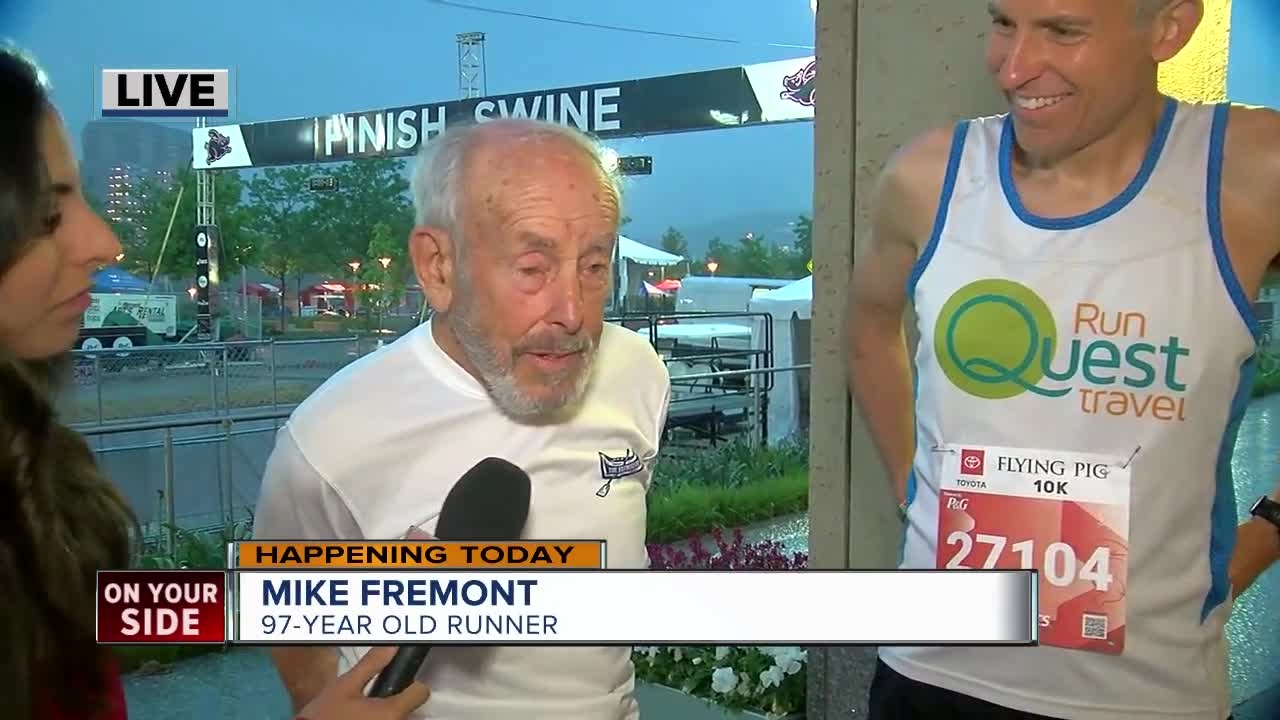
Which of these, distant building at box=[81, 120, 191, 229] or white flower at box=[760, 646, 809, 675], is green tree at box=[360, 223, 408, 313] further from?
white flower at box=[760, 646, 809, 675]

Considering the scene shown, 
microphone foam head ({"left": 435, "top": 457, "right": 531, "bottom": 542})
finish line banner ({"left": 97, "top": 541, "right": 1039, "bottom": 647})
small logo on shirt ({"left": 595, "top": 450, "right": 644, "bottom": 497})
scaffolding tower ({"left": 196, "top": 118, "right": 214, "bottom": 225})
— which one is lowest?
finish line banner ({"left": 97, "top": 541, "right": 1039, "bottom": 647})

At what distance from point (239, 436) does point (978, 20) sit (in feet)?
3.92

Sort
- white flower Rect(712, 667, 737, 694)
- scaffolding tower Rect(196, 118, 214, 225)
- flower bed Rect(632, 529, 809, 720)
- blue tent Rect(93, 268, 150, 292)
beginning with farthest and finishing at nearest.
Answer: white flower Rect(712, 667, 737, 694)
flower bed Rect(632, 529, 809, 720)
scaffolding tower Rect(196, 118, 214, 225)
blue tent Rect(93, 268, 150, 292)

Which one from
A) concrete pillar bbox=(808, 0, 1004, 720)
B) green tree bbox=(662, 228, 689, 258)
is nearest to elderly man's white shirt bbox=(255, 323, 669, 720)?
green tree bbox=(662, 228, 689, 258)

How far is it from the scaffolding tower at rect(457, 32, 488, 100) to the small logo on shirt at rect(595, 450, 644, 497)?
0.52 m

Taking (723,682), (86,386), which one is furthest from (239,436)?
(723,682)

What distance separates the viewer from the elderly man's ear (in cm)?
133

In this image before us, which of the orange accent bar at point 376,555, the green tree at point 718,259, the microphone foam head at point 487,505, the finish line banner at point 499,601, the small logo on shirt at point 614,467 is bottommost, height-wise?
the finish line banner at point 499,601

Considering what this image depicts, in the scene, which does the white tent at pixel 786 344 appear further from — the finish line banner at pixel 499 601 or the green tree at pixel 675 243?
the finish line banner at pixel 499 601

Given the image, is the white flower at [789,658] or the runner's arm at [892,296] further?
the white flower at [789,658]

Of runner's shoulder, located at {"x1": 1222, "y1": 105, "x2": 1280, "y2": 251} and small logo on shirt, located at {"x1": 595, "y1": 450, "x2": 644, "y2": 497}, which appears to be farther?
small logo on shirt, located at {"x1": 595, "y1": 450, "x2": 644, "y2": 497}

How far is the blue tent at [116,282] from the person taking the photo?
1.30 m

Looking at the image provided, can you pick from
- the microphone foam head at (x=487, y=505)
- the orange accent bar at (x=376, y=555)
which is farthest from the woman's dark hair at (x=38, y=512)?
the microphone foam head at (x=487, y=505)

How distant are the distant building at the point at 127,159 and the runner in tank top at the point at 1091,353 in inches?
38.6
